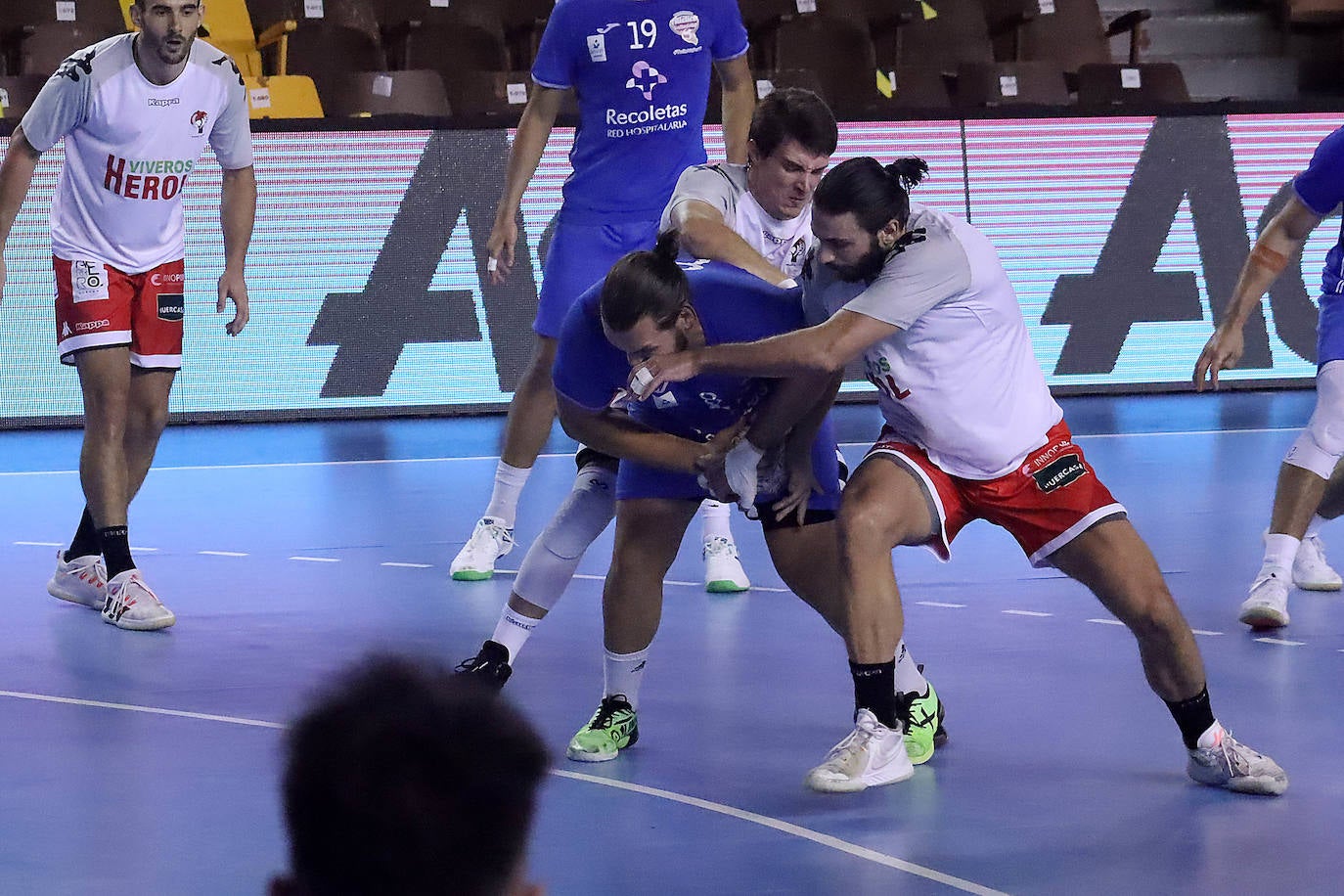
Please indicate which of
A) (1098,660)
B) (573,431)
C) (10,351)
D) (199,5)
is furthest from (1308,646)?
(10,351)

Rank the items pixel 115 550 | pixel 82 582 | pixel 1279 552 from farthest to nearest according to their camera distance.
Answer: pixel 82 582 → pixel 115 550 → pixel 1279 552

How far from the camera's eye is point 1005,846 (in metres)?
3.58

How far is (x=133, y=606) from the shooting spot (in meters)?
A: 5.63

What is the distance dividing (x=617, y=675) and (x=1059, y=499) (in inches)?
43.9

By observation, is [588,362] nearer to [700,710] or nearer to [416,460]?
[700,710]

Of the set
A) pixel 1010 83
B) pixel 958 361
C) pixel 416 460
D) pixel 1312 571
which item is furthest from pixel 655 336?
pixel 1010 83

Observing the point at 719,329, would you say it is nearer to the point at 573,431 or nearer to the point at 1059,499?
the point at 573,431

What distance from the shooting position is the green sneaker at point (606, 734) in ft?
13.8

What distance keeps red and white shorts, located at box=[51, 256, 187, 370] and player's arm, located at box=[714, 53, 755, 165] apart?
6.20ft

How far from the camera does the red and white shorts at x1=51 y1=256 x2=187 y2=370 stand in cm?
588

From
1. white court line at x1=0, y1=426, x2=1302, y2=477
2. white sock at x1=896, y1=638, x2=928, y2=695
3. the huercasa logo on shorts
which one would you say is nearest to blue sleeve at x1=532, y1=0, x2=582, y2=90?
the huercasa logo on shorts

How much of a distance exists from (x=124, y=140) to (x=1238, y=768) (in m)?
3.91

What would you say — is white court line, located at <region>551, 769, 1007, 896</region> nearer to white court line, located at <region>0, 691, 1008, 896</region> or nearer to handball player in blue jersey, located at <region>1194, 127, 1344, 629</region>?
white court line, located at <region>0, 691, 1008, 896</region>

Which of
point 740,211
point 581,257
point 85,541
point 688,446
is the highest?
point 740,211
